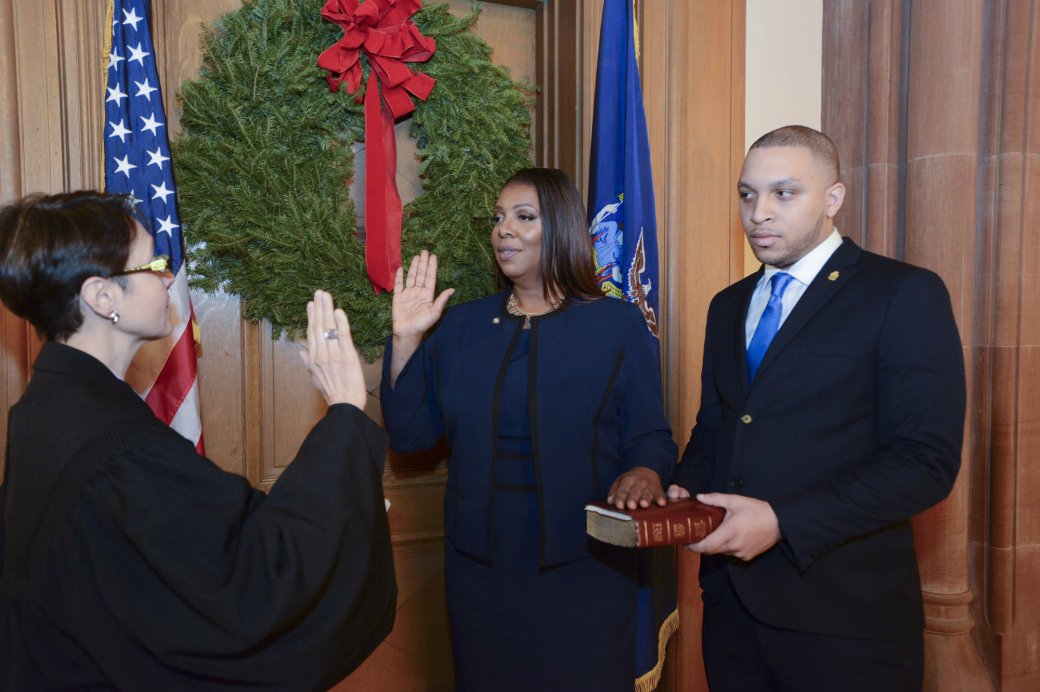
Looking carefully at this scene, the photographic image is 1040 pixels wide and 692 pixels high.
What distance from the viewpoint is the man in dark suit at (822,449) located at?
4.90 ft

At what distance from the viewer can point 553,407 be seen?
2014mm

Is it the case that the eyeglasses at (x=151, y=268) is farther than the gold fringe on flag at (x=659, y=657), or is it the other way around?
the gold fringe on flag at (x=659, y=657)

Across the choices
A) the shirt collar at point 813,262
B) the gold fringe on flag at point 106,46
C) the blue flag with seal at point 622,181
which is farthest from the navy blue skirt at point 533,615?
the gold fringe on flag at point 106,46

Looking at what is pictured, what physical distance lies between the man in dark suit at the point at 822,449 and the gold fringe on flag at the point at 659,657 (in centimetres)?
74

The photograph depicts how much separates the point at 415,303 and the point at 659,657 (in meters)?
1.43

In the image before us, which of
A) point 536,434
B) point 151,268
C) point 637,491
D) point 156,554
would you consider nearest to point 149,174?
point 151,268

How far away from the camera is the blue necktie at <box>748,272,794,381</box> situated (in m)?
1.72

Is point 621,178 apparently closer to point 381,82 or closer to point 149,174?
point 381,82

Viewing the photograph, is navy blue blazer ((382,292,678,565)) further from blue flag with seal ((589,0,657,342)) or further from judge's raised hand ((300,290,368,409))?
judge's raised hand ((300,290,368,409))

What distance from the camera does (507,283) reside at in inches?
92.1

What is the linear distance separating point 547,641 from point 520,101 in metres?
1.74

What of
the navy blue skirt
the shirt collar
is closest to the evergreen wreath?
the navy blue skirt

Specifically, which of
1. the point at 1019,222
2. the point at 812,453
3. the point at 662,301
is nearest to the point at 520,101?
the point at 662,301

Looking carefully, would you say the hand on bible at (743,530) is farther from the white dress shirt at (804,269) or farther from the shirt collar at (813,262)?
the shirt collar at (813,262)
